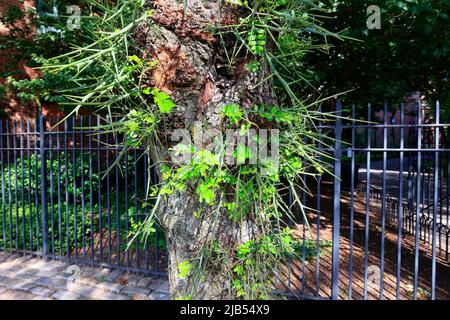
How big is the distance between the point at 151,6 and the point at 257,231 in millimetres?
1288

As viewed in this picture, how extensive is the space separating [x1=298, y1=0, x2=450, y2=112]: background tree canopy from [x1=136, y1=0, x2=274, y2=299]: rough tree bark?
322cm

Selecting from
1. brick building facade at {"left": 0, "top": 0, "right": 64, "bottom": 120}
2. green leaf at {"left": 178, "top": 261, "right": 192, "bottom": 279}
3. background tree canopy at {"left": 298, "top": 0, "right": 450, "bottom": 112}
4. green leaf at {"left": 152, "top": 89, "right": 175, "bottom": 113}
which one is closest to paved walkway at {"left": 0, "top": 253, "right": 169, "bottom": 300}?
green leaf at {"left": 178, "top": 261, "right": 192, "bottom": 279}

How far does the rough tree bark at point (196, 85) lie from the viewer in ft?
4.95

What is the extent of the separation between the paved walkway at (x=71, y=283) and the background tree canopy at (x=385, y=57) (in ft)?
12.9

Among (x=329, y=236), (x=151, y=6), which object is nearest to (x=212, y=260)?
(x=151, y=6)

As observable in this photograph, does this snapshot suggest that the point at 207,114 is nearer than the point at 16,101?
Yes

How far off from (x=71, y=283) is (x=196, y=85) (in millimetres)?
3696

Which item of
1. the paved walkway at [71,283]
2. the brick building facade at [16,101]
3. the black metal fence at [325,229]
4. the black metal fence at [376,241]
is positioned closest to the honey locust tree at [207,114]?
the black metal fence at [376,241]

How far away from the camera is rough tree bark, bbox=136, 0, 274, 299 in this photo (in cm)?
151

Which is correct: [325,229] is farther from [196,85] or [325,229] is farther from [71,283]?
[196,85]

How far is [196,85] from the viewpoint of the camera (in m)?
1.55

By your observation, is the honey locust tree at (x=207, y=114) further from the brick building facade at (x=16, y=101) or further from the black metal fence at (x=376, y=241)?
the brick building facade at (x=16, y=101)

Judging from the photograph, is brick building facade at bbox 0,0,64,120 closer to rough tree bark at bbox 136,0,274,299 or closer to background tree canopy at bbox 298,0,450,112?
background tree canopy at bbox 298,0,450,112

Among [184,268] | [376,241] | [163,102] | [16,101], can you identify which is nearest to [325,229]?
[376,241]
